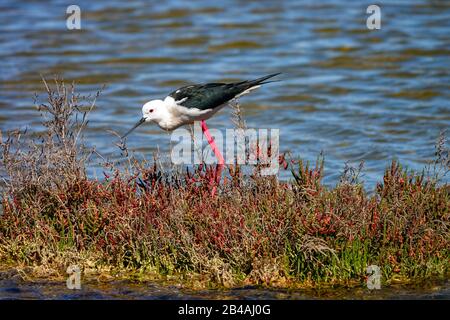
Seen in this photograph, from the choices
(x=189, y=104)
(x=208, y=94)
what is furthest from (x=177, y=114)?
(x=208, y=94)

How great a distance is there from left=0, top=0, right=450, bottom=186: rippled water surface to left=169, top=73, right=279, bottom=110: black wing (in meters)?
1.92

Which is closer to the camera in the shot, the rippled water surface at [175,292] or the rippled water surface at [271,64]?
the rippled water surface at [175,292]

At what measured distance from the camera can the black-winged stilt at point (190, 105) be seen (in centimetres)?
834

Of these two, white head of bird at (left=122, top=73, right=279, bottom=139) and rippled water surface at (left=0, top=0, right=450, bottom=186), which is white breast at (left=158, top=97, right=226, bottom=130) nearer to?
white head of bird at (left=122, top=73, right=279, bottom=139)

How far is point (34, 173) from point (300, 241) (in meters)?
2.39

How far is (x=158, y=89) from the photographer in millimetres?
14375

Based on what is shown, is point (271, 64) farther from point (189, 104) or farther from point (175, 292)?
point (175, 292)

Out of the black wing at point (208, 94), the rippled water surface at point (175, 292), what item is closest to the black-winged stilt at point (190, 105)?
the black wing at point (208, 94)

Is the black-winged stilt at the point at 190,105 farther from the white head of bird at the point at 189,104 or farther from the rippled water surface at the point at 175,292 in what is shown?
the rippled water surface at the point at 175,292

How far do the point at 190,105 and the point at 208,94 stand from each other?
26 cm

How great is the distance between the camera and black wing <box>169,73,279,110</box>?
839 cm

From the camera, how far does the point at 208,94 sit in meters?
8.52

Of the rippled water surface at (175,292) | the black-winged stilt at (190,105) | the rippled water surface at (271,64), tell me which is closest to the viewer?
the rippled water surface at (175,292)

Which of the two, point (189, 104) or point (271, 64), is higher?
point (271, 64)
